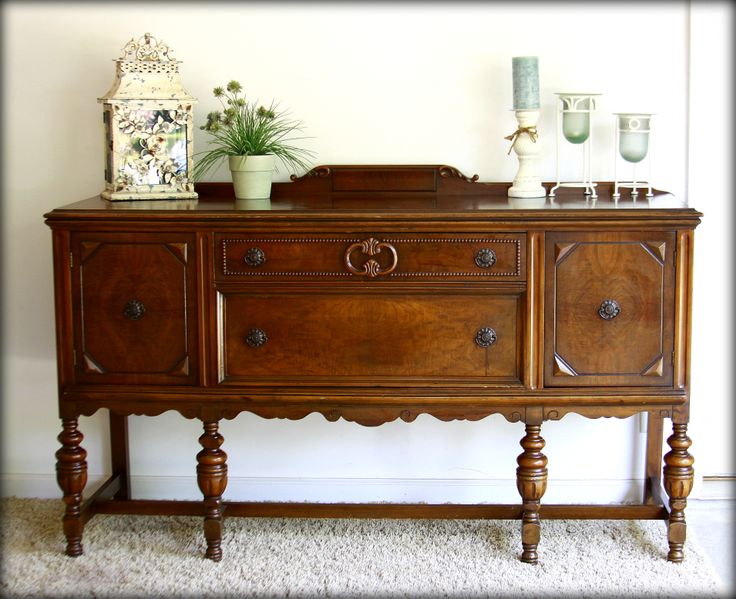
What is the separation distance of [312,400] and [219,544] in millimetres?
547

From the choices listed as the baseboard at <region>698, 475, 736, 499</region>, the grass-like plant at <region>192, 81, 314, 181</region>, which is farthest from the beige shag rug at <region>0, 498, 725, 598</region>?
the grass-like plant at <region>192, 81, 314, 181</region>

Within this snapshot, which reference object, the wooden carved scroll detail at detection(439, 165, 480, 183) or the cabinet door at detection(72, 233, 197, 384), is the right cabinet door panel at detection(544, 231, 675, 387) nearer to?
the wooden carved scroll detail at detection(439, 165, 480, 183)

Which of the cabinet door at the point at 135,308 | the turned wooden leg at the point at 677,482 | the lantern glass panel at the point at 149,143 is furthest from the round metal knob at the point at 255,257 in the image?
the turned wooden leg at the point at 677,482

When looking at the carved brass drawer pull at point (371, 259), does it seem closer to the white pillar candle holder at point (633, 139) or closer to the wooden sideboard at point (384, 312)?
the wooden sideboard at point (384, 312)

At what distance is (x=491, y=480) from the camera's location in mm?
3564

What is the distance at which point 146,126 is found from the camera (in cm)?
322

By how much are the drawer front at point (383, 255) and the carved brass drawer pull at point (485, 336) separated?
0.14m

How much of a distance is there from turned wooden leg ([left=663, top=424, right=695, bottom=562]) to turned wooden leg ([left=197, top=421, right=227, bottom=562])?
4.27ft

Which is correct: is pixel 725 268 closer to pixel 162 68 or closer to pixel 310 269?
pixel 310 269

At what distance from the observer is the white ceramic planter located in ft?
10.5

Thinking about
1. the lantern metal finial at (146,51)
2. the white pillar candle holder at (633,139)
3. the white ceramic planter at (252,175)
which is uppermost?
the lantern metal finial at (146,51)

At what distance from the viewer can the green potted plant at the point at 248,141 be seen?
3.21 meters

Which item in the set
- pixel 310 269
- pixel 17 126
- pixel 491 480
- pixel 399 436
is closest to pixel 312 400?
pixel 310 269

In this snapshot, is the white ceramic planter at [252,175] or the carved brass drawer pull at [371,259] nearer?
the carved brass drawer pull at [371,259]
